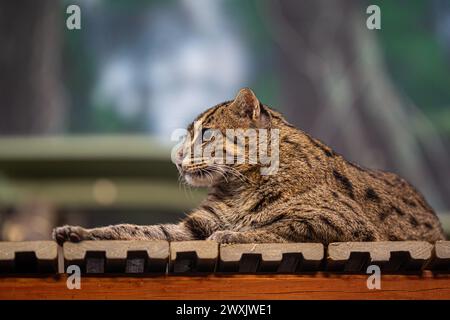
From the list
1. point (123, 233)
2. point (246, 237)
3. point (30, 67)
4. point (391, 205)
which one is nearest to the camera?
point (246, 237)

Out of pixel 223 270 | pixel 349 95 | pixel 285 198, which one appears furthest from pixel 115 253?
pixel 349 95

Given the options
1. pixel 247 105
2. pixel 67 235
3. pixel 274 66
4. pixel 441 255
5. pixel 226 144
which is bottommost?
pixel 441 255

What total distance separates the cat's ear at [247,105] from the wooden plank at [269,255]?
2.76 ft

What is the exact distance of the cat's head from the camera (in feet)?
12.0

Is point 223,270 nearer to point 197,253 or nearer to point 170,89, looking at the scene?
point 197,253

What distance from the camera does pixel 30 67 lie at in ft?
33.8

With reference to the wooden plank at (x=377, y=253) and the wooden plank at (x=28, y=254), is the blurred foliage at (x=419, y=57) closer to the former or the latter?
the wooden plank at (x=377, y=253)

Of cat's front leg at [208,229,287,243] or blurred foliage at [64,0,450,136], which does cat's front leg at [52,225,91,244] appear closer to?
cat's front leg at [208,229,287,243]

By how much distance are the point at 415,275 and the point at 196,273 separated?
2.87 ft

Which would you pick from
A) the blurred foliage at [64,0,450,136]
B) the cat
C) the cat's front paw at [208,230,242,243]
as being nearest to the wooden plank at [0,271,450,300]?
the cat's front paw at [208,230,242,243]

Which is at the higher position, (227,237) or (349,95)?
(349,95)

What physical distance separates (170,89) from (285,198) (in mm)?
6503

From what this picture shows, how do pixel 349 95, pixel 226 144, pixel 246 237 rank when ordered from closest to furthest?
pixel 246 237
pixel 226 144
pixel 349 95
